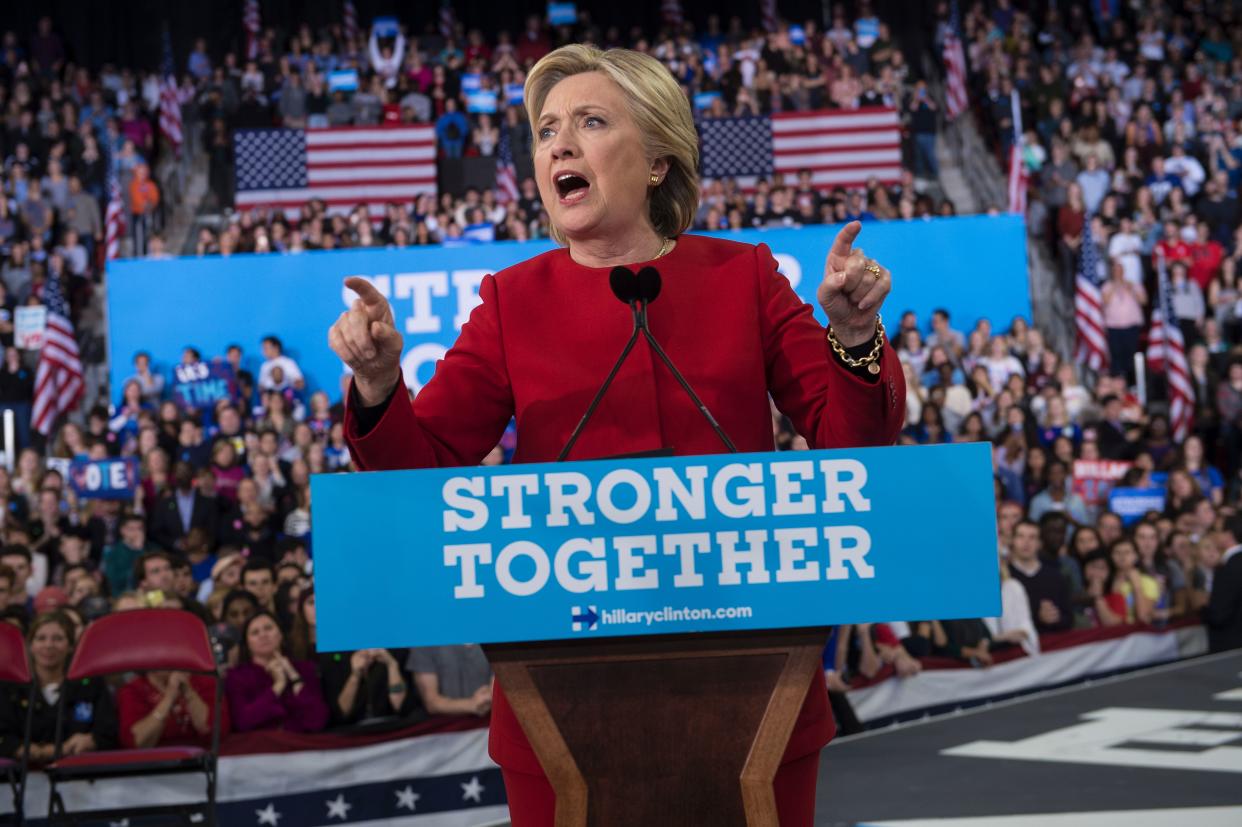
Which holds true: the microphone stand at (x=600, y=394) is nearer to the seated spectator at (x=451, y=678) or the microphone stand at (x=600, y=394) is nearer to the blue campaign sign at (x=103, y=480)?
the seated spectator at (x=451, y=678)

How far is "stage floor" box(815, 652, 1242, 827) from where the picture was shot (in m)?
5.45

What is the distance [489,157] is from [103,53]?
10079mm

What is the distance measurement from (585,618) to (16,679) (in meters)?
4.82

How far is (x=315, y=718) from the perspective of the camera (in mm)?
6332

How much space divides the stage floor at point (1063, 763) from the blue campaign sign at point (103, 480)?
15.7 ft

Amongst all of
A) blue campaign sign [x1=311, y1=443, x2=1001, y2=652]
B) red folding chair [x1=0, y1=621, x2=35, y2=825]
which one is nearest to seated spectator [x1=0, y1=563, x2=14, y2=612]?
red folding chair [x1=0, y1=621, x2=35, y2=825]

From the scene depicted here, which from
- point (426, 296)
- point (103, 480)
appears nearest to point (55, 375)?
point (103, 480)

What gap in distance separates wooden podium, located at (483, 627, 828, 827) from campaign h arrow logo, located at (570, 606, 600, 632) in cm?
4

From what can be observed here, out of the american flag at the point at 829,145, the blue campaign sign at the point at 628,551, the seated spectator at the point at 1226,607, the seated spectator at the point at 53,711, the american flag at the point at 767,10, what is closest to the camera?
the blue campaign sign at the point at 628,551

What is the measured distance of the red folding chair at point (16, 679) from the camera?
565 centimetres

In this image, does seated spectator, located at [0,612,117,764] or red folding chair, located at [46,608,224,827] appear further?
seated spectator, located at [0,612,117,764]

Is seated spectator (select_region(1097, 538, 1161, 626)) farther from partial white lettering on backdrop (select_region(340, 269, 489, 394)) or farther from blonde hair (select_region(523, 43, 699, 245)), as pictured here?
blonde hair (select_region(523, 43, 699, 245))

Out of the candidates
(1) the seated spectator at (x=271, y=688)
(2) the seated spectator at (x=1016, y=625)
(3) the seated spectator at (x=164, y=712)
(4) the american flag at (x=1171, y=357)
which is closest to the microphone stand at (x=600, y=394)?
(3) the seated spectator at (x=164, y=712)

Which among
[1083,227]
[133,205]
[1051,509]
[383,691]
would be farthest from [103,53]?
[383,691]
